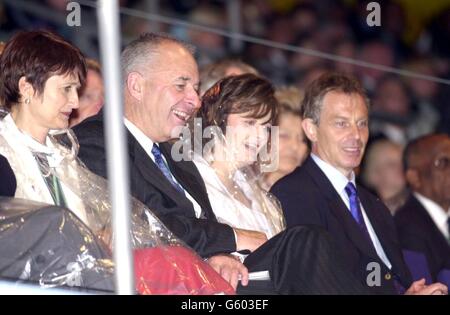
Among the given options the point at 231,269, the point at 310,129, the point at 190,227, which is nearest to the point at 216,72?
the point at 310,129

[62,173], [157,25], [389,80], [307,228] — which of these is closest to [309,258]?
[307,228]

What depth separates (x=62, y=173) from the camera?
177 inches

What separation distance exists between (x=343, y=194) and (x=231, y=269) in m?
1.10

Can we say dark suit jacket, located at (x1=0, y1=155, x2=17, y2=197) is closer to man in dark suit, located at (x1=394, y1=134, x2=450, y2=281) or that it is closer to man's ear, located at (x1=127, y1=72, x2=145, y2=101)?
man's ear, located at (x1=127, y1=72, x2=145, y2=101)

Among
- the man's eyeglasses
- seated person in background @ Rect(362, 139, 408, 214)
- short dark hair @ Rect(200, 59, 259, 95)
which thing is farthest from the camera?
seated person in background @ Rect(362, 139, 408, 214)

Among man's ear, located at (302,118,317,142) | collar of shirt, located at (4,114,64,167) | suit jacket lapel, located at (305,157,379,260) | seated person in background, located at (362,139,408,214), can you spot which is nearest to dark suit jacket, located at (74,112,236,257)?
collar of shirt, located at (4,114,64,167)

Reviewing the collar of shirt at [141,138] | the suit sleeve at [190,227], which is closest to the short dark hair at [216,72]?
the collar of shirt at [141,138]

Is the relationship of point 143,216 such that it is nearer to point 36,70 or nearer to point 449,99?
point 36,70

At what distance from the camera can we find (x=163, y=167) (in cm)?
496

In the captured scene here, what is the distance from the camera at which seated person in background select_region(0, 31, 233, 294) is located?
173 inches

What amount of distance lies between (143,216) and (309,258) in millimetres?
566

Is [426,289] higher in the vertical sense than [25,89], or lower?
lower

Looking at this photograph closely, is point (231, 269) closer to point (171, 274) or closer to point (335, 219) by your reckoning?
point (171, 274)

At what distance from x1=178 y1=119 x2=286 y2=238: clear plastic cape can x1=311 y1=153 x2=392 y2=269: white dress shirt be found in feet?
0.88
